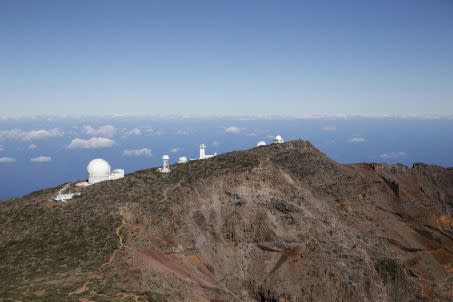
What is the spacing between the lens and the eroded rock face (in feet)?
95.6

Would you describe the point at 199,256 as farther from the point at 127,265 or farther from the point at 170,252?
the point at 127,265

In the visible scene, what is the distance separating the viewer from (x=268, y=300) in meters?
36.8

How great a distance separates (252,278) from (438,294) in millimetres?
25748

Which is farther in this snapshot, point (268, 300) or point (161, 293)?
point (268, 300)

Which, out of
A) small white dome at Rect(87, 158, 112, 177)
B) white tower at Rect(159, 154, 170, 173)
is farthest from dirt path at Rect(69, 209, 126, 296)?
small white dome at Rect(87, 158, 112, 177)

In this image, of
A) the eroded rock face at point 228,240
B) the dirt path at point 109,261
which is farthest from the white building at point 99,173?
the dirt path at point 109,261

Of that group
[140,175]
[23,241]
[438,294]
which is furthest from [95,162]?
[438,294]

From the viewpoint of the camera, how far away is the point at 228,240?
40.3 meters

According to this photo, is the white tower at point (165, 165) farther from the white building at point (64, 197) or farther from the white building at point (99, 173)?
the white building at point (64, 197)

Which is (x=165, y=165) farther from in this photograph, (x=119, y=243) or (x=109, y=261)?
(x=109, y=261)

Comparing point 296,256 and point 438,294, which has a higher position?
Result: point 296,256

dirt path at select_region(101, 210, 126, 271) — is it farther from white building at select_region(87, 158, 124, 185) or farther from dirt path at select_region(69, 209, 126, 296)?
white building at select_region(87, 158, 124, 185)

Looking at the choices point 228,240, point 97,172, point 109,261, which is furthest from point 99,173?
point 109,261

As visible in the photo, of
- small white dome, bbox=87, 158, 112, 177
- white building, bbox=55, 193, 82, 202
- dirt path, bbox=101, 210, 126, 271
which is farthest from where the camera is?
small white dome, bbox=87, 158, 112, 177
